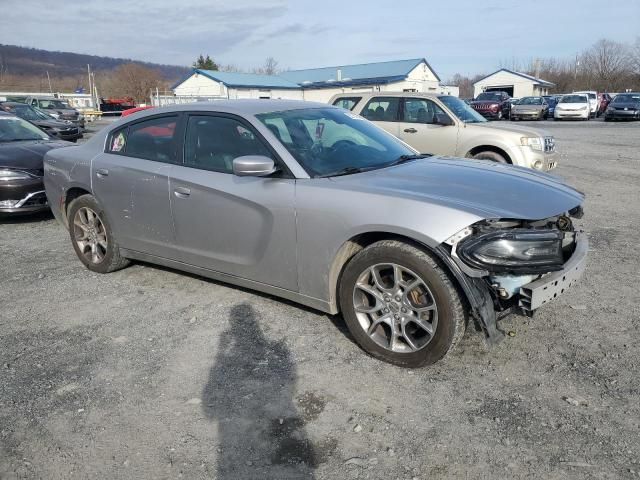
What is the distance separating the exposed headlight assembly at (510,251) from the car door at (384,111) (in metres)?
7.00

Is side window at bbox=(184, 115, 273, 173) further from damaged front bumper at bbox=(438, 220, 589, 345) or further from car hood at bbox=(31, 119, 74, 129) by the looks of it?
car hood at bbox=(31, 119, 74, 129)

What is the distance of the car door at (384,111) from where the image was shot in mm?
9755

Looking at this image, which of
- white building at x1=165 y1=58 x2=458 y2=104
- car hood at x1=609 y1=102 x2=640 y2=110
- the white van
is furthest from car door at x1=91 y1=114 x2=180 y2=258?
white building at x1=165 y1=58 x2=458 y2=104

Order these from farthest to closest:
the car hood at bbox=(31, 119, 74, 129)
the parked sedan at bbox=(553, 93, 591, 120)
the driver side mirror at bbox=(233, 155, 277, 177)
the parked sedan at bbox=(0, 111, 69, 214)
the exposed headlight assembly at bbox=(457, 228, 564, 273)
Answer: the parked sedan at bbox=(553, 93, 591, 120)
the car hood at bbox=(31, 119, 74, 129)
the parked sedan at bbox=(0, 111, 69, 214)
the driver side mirror at bbox=(233, 155, 277, 177)
the exposed headlight assembly at bbox=(457, 228, 564, 273)

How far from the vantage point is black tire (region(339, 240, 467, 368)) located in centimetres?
302

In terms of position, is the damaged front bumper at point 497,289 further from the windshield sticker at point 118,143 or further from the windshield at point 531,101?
the windshield at point 531,101

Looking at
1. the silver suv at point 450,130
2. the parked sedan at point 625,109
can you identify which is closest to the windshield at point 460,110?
the silver suv at point 450,130

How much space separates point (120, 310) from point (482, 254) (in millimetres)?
3014

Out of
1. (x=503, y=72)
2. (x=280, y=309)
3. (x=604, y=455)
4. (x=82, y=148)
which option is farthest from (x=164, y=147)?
(x=503, y=72)

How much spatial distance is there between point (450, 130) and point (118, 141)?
6131 millimetres

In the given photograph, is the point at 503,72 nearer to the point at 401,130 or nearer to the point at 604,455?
the point at 401,130

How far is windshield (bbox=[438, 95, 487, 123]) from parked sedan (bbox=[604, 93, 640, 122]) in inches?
967

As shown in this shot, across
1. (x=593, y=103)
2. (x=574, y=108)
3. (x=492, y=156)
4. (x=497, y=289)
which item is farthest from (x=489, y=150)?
(x=593, y=103)

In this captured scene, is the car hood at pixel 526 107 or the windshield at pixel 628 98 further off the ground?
the windshield at pixel 628 98
